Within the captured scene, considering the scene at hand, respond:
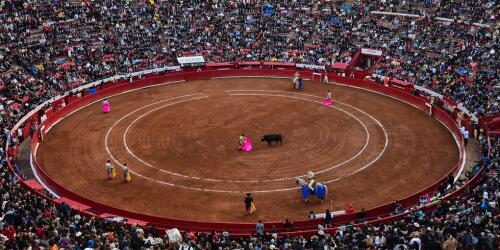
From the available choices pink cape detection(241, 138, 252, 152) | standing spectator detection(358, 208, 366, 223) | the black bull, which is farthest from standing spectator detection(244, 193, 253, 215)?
the black bull

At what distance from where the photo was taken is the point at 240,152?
4353 cm

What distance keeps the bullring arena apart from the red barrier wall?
59cm

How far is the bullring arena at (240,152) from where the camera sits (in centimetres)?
3703

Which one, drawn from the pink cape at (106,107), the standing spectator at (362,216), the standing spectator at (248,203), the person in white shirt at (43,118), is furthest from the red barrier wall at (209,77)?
the pink cape at (106,107)

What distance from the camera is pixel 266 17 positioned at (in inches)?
2923

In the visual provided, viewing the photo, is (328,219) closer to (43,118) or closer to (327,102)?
(327,102)

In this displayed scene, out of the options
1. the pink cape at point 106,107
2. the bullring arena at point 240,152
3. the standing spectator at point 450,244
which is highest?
the standing spectator at point 450,244

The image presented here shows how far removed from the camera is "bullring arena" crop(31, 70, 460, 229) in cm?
3703

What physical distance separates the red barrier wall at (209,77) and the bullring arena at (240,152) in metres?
0.59

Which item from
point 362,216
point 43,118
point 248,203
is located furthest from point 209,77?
point 362,216

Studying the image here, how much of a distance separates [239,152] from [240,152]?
0.07 meters

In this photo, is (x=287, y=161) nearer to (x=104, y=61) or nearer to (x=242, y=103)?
(x=242, y=103)

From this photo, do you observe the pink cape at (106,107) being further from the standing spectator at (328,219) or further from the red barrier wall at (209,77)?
the standing spectator at (328,219)

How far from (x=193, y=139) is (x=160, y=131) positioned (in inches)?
137
